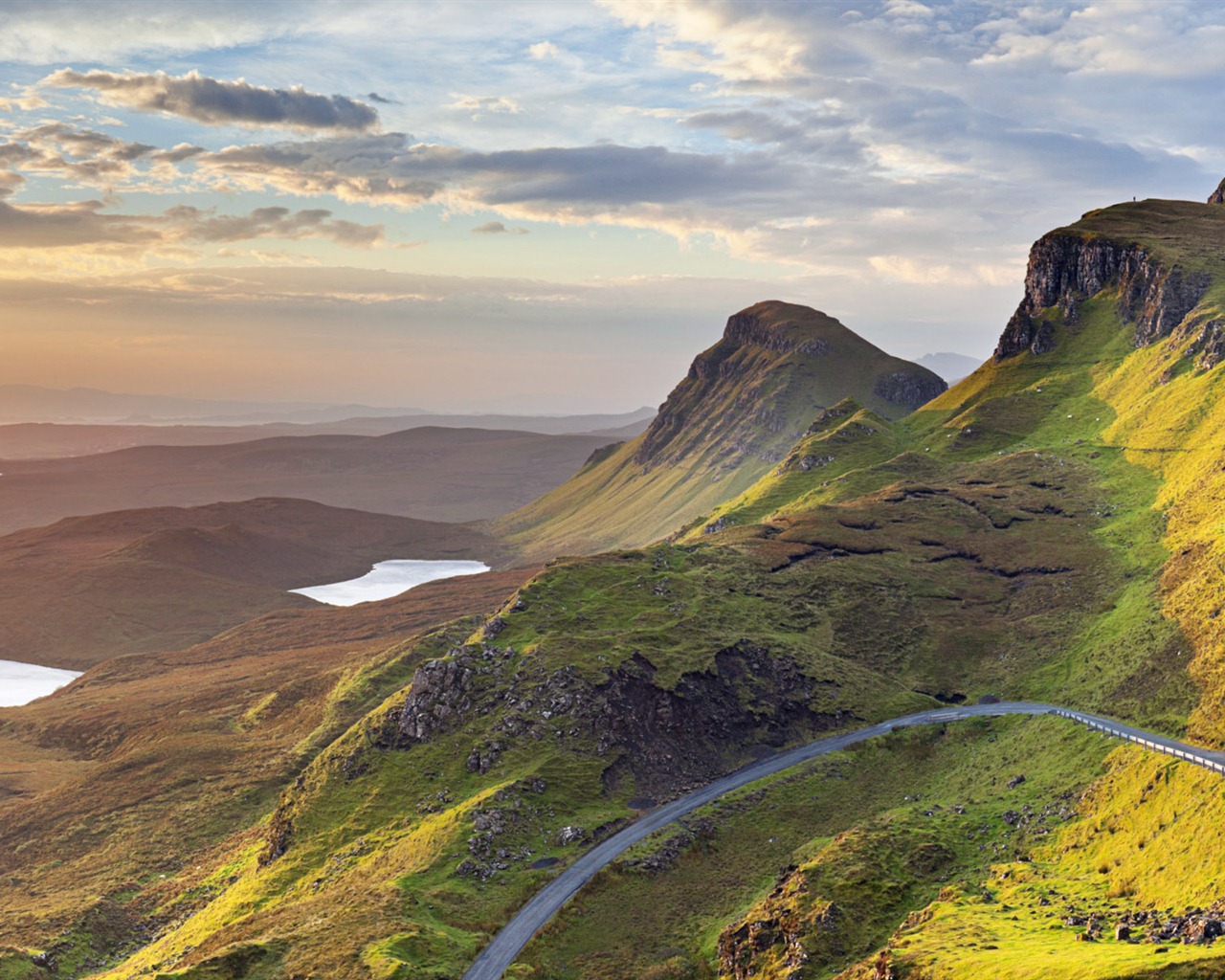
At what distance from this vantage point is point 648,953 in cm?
7625

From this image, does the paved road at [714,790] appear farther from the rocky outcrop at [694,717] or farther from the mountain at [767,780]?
the rocky outcrop at [694,717]

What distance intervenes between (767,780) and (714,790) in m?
5.50

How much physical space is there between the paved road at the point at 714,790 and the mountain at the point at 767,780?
157cm

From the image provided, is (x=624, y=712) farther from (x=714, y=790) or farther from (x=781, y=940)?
(x=781, y=940)

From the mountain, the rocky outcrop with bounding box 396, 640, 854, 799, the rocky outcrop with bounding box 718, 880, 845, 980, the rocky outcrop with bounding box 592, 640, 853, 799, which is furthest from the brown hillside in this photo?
the rocky outcrop with bounding box 718, 880, 845, 980

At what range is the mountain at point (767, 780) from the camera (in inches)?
2680

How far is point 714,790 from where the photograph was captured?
101312 mm

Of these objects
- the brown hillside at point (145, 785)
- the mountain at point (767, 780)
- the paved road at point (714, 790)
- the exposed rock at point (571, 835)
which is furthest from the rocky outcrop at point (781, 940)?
the brown hillside at point (145, 785)

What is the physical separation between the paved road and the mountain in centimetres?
157

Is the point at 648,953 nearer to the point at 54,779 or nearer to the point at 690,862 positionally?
the point at 690,862

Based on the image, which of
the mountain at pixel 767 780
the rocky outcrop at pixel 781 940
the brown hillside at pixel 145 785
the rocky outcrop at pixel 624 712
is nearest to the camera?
the rocky outcrop at pixel 781 940

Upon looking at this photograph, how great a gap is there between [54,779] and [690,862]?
5157 inches

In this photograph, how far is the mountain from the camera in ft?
223

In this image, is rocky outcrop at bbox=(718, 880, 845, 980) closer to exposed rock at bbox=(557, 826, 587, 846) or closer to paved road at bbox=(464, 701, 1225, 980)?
paved road at bbox=(464, 701, 1225, 980)
